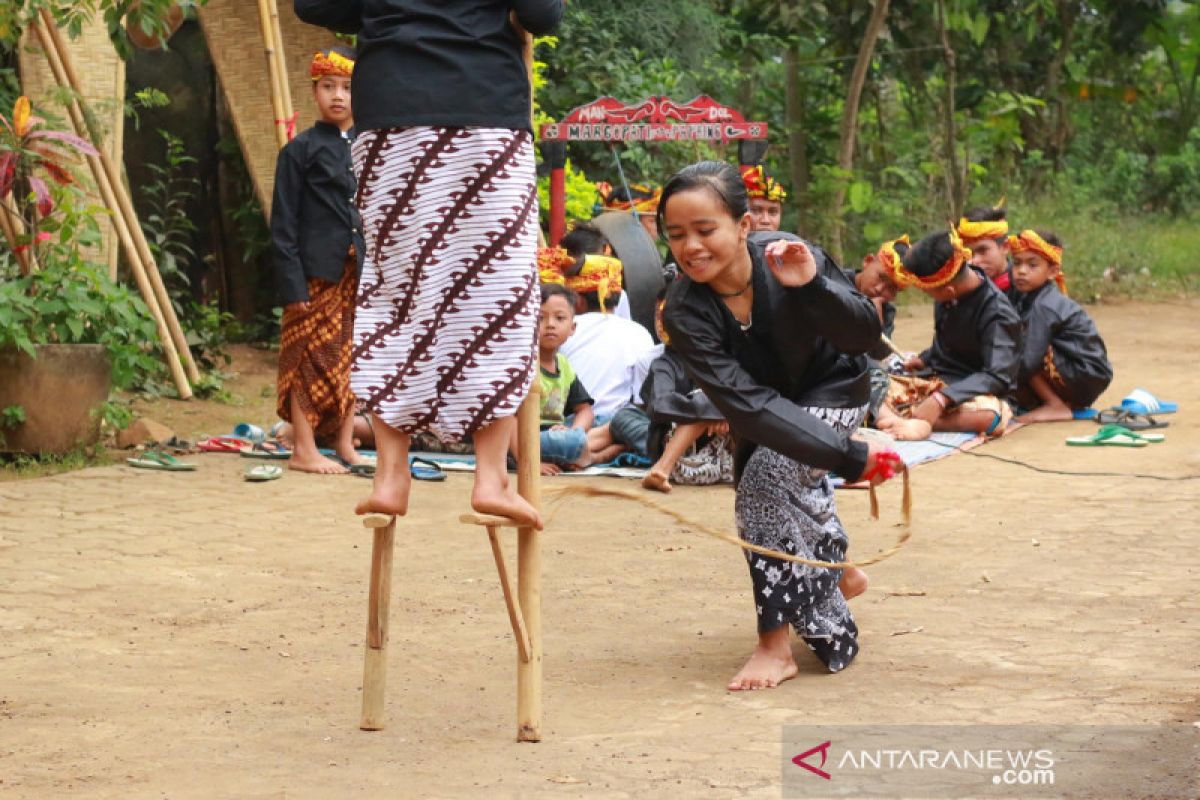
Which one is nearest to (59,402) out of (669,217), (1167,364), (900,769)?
(669,217)

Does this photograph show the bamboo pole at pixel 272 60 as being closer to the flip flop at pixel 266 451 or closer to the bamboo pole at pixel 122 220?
the bamboo pole at pixel 122 220

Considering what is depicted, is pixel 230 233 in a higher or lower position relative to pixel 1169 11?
lower

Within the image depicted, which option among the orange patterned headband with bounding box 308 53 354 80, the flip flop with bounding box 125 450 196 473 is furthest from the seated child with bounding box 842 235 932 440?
the flip flop with bounding box 125 450 196 473

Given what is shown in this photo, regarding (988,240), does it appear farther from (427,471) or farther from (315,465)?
(315,465)

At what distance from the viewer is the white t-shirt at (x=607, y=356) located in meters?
8.28

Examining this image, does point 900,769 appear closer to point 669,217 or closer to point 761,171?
point 669,217

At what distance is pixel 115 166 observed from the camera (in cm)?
881

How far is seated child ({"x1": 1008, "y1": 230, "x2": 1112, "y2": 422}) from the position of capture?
9109 millimetres

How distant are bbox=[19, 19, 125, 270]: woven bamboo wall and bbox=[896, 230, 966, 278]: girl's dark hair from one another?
166 inches

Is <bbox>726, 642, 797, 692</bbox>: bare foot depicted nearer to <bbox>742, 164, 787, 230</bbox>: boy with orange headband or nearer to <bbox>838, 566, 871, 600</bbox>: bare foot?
<bbox>838, 566, 871, 600</bbox>: bare foot

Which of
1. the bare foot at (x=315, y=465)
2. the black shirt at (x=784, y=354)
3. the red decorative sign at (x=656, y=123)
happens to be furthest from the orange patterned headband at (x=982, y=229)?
the black shirt at (x=784, y=354)

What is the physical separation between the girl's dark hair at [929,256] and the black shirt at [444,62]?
16.6ft

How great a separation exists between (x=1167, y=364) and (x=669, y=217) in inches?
313

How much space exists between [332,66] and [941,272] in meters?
3.46
